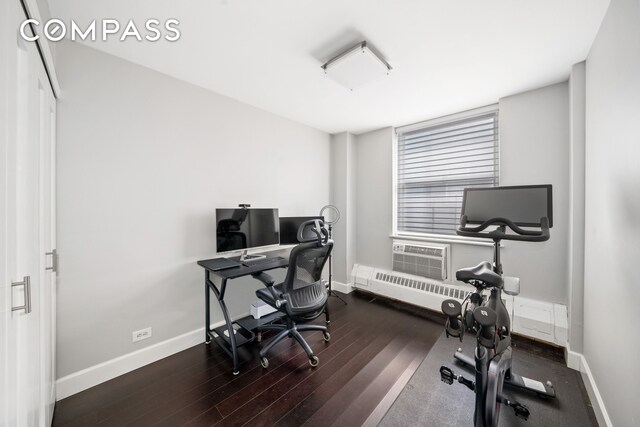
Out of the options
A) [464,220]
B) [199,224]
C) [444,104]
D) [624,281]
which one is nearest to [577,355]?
[624,281]

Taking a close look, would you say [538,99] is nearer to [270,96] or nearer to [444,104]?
[444,104]

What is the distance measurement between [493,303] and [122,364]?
2866 millimetres

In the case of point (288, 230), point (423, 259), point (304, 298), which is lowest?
point (304, 298)

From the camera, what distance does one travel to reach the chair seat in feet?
6.86

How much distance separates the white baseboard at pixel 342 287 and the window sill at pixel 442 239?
3.43 ft

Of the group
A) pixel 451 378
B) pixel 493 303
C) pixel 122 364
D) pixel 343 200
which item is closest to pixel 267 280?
pixel 122 364

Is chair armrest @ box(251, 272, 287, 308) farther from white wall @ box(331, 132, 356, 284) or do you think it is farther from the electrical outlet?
white wall @ box(331, 132, 356, 284)

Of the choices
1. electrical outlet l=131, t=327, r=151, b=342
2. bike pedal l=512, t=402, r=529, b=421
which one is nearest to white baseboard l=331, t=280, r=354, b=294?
bike pedal l=512, t=402, r=529, b=421

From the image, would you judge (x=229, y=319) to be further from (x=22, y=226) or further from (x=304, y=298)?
(x=22, y=226)

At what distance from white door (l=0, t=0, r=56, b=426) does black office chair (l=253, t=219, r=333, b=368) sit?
4.37 ft

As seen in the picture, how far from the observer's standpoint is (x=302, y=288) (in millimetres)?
2180

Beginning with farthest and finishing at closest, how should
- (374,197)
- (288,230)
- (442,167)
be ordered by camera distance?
(374,197), (442,167), (288,230)

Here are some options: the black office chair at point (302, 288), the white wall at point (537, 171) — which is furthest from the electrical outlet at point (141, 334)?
the white wall at point (537, 171)

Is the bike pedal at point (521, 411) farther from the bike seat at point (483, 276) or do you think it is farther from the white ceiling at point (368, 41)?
the white ceiling at point (368, 41)
